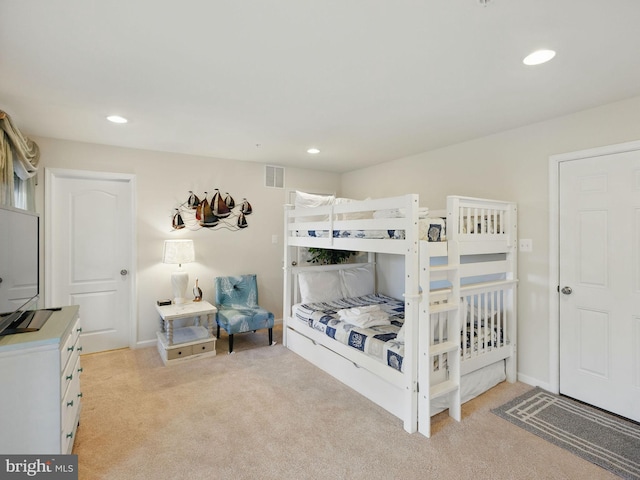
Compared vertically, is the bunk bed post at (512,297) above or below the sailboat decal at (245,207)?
below

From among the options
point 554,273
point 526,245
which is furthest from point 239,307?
point 554,273

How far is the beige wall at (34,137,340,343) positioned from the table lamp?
26 centimetres

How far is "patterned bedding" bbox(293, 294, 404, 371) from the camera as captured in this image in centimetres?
245

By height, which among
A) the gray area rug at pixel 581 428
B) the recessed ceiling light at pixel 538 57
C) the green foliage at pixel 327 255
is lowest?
the gray area rug at pixel 581 428

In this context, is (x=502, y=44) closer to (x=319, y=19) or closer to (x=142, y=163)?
(x=319, y=19)

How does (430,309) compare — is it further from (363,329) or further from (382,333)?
(363,329)

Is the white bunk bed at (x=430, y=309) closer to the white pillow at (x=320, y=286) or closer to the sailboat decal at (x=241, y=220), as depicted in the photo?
the white pillow at (x=320, y=286)

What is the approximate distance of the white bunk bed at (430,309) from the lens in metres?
2.22

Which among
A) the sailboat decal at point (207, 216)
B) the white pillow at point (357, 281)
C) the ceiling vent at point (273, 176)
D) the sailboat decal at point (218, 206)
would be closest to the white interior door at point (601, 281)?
the white pillow at point (357, 281)

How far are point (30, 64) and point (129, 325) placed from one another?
9.32 ft

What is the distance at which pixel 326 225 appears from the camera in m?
3.13

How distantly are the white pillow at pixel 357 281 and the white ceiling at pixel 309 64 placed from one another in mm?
1811

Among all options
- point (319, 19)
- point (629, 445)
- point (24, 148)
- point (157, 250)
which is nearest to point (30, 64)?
point (24, 148)

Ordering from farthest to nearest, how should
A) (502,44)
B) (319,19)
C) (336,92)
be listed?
(336,92)
(502,44)
(319,19)
